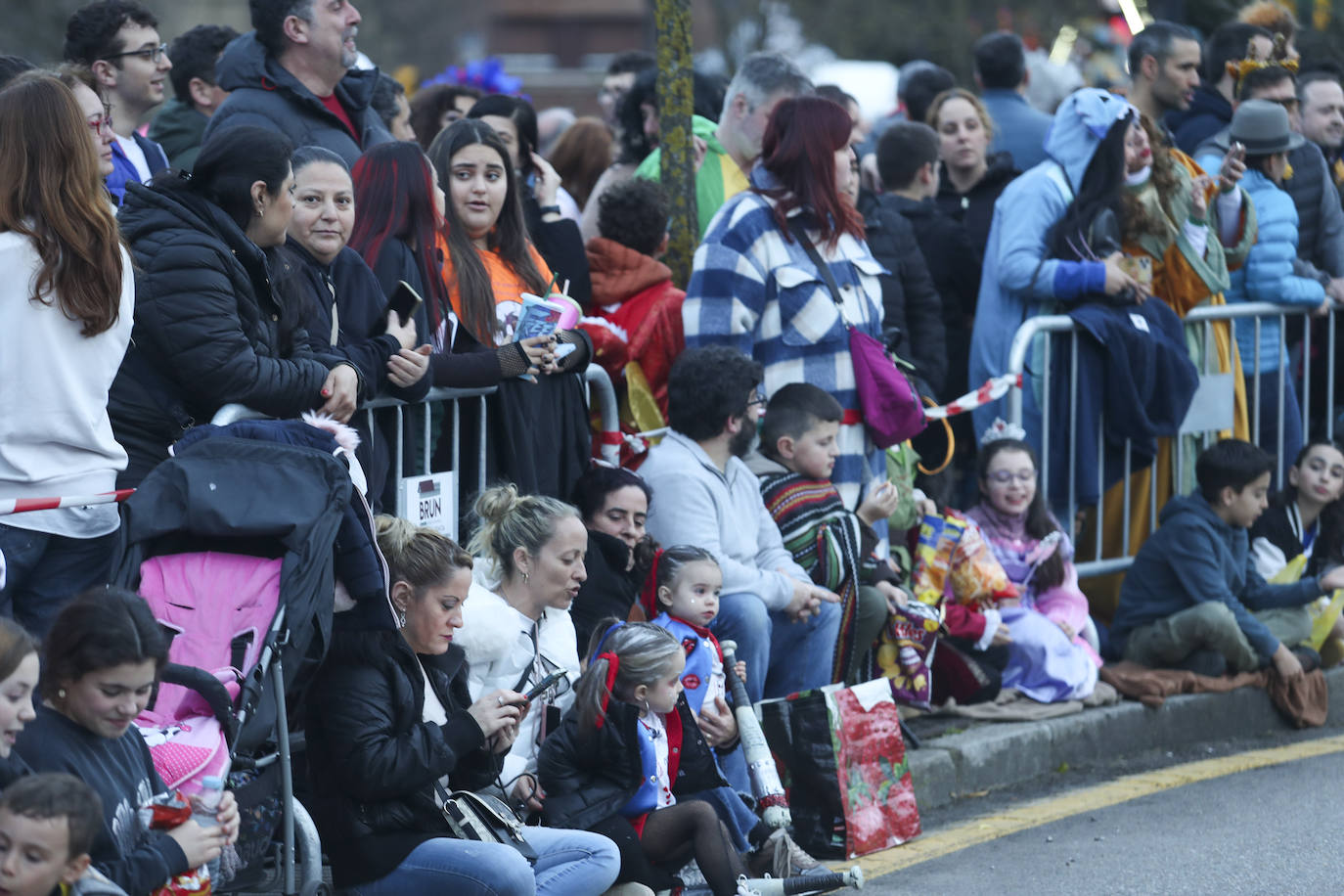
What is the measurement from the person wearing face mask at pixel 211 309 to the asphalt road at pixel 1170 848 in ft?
7.84

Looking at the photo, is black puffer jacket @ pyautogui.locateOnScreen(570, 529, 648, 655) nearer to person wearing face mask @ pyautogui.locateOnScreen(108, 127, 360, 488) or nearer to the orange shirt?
the orange shirt

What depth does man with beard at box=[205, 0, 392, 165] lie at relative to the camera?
7.12 meters

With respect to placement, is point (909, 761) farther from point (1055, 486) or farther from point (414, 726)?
point (414, 726)

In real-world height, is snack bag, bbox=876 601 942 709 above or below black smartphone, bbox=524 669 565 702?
below

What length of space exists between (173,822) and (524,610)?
1.73 metres

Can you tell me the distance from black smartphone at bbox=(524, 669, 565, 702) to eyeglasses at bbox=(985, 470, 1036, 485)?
300cm

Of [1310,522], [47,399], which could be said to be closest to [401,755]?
[47,399]

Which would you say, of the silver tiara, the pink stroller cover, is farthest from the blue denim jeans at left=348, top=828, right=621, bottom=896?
the silver tiara

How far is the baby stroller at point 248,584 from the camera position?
4.63 meters

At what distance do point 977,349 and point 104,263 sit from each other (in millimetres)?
4876

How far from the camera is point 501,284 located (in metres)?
6.82

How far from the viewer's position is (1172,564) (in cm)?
850

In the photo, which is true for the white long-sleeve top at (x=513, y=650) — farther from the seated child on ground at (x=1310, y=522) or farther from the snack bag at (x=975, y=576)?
the seated child on ground at (x=1310, y=522)

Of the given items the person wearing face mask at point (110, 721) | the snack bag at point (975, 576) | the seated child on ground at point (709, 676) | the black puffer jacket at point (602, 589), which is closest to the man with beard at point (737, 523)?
the seated child on ground at point (709, 676)
